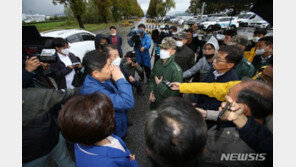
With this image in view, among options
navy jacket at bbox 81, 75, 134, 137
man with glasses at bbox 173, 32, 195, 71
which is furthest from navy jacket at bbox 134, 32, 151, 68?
navy jacket at bbox 81, 75, 134, 137

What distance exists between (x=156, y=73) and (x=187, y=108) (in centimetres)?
169

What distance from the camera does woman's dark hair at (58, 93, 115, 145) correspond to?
906 mm

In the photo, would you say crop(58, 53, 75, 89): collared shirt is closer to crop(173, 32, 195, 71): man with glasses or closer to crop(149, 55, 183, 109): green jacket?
crop(149, 55, 183, 109): green jacket

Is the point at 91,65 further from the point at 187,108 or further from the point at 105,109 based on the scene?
the point at 187,108

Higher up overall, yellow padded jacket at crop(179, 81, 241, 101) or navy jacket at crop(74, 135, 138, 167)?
yellow padded jacket at crop(179, 81, 241, 101)

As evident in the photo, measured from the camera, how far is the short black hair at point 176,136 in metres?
0.74

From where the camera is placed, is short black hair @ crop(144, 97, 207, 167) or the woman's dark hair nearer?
short black hair @ crop(144, 97, 207, 167)

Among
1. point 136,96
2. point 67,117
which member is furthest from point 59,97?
point 136,96

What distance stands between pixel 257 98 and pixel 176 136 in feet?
2.69

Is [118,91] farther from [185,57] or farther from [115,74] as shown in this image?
[185,57]

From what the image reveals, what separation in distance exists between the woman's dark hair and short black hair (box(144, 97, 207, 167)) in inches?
15.0

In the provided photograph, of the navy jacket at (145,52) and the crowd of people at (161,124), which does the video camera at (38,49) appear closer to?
the crowd of people at (161,124)

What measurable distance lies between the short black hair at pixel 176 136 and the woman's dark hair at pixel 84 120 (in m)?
0.38

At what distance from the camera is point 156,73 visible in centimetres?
248
